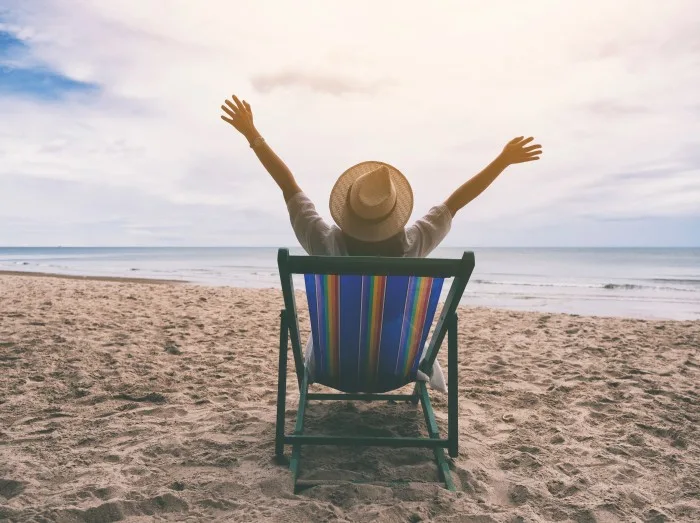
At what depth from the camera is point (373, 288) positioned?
237 cm

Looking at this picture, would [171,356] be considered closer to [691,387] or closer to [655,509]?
[655,509]

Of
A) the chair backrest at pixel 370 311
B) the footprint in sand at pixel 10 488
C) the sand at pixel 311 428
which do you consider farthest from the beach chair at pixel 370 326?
the footprint in sand at pixel 10 488

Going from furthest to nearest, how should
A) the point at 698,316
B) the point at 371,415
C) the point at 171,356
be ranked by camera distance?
the point at 698,316, the point at 171,356, the point at 371,415

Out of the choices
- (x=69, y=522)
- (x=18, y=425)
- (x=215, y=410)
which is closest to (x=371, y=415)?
(x=215, y=410)

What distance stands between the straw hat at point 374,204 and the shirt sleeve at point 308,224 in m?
0.12

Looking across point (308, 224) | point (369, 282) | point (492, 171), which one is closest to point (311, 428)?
point (369, 282)

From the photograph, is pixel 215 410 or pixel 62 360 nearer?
pixel 215 410

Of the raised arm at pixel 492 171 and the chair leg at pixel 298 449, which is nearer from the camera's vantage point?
the chair leg at pixel 298 449

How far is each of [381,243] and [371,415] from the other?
136 cm

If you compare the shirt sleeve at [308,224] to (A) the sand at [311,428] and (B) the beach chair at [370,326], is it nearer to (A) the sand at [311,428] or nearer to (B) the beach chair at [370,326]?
(B) the beach chair at [370,326]

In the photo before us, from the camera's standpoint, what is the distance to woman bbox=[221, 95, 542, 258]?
7.57 feet

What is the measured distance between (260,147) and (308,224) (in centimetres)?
46

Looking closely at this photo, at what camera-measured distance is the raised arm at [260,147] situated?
2.57m

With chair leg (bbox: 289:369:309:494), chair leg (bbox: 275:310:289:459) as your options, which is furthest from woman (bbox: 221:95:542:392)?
chair leg (bbox: 289:369:309:494)
